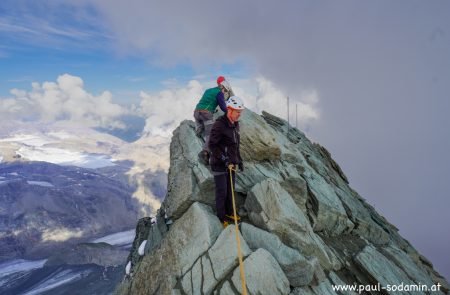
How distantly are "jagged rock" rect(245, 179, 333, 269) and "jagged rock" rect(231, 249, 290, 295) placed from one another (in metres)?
2.60

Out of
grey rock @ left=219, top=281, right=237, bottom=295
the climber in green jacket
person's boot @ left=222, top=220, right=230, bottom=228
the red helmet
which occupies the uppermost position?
the red helmet

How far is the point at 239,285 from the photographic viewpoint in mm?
13688

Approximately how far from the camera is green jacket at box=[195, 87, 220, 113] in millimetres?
22734

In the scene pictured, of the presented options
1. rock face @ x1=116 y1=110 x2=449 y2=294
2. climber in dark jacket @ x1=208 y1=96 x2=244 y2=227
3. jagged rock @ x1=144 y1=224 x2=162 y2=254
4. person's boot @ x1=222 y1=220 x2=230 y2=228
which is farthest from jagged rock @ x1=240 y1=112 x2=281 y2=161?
jagged rock @ x1=144 y1=224 x2=162 y2=254

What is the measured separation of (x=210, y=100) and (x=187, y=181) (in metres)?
6.36

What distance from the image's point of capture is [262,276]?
13.9 m

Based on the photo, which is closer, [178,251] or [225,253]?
[225,253]

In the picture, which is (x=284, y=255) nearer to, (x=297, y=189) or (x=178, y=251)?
(x=178, y=251)

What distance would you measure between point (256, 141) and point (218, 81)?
260 inches

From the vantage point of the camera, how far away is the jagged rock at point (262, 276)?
1373 centimetres

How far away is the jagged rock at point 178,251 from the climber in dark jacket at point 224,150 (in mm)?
1117

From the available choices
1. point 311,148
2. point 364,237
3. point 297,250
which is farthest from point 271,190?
point 311,148

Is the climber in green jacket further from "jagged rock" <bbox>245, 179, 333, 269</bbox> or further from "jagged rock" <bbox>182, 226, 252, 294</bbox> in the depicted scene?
"jagged rock" <bbox>182, 226, 252, 294</bbox>

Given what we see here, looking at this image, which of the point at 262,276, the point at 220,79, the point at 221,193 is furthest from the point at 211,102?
the point at 262,276
